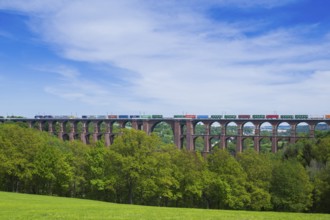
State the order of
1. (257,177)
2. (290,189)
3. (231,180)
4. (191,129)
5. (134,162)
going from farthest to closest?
(191,129), (257,177), (290,189), (231,180), (134,162)

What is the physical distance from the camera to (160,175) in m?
36.2

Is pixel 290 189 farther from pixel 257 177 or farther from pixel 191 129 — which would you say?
pixel 191 129

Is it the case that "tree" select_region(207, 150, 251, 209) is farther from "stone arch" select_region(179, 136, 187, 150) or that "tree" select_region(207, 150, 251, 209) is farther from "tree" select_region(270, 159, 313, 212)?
"stone arch" select_region(179, 136, 187, 150)

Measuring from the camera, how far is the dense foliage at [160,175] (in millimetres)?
36031

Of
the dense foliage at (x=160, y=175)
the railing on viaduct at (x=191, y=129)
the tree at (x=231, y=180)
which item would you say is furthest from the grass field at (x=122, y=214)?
the railing on viaduct at (x=191, y=129)

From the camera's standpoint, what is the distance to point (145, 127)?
97.5m

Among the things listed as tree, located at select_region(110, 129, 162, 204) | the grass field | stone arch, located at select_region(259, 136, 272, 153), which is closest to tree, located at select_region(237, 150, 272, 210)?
tree, located at select_region(110, 129, 162, 204)

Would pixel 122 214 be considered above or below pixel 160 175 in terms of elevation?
above

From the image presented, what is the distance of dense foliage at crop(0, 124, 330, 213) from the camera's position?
36.0 m

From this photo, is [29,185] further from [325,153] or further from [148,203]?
[325,153]

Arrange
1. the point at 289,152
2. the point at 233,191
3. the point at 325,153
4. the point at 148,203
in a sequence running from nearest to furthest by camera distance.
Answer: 1. the point at 233,191
2. the point at 148,203
3. the point at 325,153
4. the point at 289,152

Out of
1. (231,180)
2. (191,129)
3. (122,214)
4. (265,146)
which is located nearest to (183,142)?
(191,129)

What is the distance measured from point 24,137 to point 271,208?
101 feet

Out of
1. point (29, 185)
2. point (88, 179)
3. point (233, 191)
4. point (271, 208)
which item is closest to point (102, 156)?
point (88, 179)
